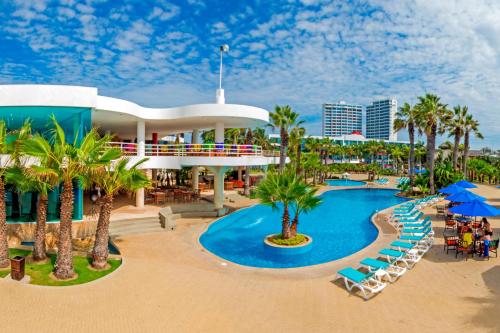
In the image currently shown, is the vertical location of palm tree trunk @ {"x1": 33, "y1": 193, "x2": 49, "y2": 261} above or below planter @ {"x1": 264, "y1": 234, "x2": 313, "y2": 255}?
above

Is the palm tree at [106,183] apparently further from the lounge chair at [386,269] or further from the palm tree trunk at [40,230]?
the lounge chair at [386,269]

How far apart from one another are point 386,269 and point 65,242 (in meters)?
11.4

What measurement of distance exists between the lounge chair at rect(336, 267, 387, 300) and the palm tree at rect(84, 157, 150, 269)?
26.1 feet

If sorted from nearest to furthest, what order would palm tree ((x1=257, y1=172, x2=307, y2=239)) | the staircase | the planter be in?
the planter
palm tree ((x1=257, y1=172, x2=307, y2=239))
the staircase

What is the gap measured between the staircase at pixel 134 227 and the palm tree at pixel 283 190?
6564 mm

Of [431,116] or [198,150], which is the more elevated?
[431,116]

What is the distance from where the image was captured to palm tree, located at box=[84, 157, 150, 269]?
462 inches

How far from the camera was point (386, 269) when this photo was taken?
487 inches

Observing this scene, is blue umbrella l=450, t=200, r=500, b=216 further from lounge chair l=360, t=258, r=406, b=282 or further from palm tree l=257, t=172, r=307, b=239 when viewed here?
palm tree l=257, t=172, r=307, b=239

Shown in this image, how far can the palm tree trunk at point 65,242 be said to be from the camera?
36.8 ft

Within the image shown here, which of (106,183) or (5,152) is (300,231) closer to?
(106,183)

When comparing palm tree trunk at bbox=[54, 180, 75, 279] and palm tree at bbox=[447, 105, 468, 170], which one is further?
palm tree at bbox=[447, 105, 468, 170]

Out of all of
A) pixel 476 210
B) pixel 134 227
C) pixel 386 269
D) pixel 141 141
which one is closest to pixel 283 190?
pixel 386 269

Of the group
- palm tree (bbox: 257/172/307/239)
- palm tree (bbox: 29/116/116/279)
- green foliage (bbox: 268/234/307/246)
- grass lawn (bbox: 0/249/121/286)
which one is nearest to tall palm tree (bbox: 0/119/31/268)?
grass lawn (bbox: 0/249/121/286)
